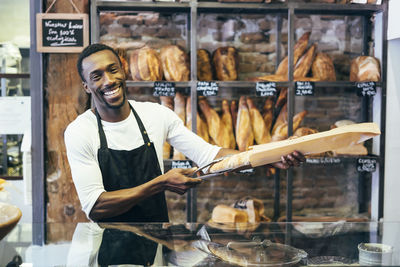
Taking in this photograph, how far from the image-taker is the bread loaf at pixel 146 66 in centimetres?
279

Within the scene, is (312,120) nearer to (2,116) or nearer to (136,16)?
(136,16)

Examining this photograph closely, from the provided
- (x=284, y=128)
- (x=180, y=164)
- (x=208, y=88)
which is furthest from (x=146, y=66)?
(x=284, y=128)

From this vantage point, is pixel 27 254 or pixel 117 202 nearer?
pixel 27 254

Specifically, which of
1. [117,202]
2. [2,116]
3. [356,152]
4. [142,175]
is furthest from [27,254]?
[356,152]

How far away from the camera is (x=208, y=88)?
2.72 meters

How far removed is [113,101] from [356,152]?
179 centimetres

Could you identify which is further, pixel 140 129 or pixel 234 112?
pixel 234 112

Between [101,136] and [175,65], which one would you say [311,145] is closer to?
[101,136]

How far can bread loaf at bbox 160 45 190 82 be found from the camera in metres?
2.82

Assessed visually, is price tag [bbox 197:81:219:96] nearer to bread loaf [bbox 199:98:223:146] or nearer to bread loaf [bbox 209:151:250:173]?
bread loaf [bbox 199:98:223:146]

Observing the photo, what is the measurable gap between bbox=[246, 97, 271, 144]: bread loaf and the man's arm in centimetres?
114

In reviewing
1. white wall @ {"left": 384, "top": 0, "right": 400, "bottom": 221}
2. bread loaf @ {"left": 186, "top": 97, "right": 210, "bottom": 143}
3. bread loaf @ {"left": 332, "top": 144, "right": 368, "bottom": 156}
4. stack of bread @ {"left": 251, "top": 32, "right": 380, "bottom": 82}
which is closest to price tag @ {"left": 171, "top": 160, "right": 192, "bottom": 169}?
bread loaf @ {"left": 186, "top": 97, "right": 210, "bottom": 143}

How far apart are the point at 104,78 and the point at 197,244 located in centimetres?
99

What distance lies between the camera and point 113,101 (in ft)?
6.48
